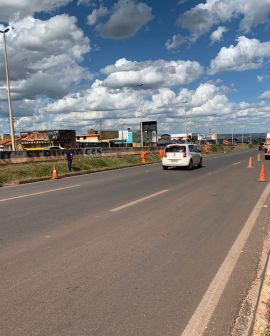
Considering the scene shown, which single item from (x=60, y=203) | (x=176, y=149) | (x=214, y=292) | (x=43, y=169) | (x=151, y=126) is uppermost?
(x=151, y=126)

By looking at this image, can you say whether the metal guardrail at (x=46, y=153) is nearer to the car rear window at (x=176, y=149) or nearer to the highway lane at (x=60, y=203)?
the car rear window at (x=176, y=149)

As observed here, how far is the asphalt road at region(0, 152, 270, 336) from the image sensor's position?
4.30 metres

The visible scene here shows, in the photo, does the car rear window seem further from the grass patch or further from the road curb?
the road curb

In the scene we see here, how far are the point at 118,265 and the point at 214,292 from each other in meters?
1.49

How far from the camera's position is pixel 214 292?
16.8ft

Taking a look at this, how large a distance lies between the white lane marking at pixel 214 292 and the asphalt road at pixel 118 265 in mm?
58

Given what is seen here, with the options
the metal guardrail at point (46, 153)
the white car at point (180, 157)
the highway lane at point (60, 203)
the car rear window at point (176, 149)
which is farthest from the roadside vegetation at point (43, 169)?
the highway lane at point (60, 203)

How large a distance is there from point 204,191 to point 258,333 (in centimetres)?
1096

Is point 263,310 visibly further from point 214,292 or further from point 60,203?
point 60,203

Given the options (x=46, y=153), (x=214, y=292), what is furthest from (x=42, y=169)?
(x=214, y=292)

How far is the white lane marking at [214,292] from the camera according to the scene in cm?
421

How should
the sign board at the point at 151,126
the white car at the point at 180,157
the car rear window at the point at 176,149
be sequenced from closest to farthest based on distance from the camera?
the white car at the point at 180,157, the car rear window at the point at 176,149, the sign board at the point at 151,126

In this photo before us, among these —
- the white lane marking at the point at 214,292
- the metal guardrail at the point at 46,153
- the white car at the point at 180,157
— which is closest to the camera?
the white lane marking at the point at 214,292

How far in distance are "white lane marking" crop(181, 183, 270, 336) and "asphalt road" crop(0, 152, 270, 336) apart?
6 centimetres
